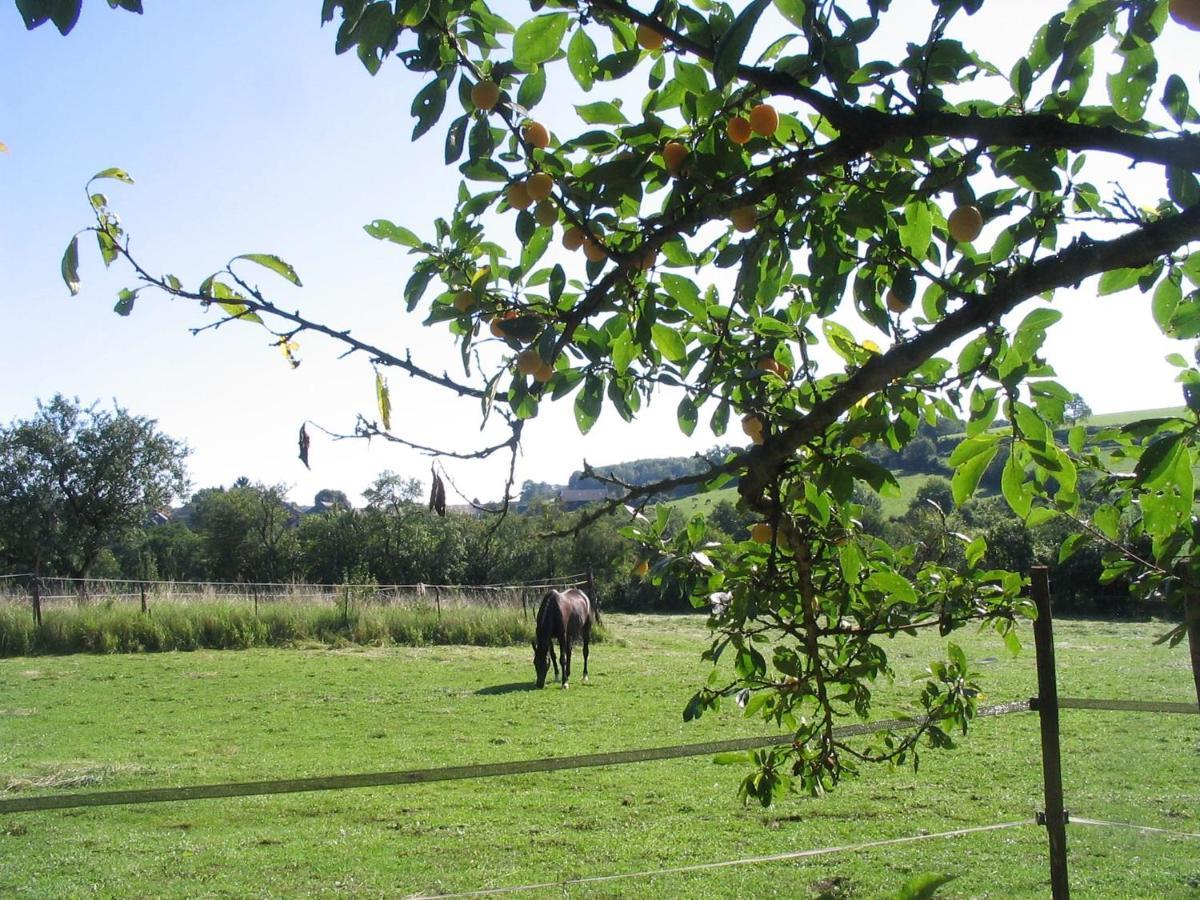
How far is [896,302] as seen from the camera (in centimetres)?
142

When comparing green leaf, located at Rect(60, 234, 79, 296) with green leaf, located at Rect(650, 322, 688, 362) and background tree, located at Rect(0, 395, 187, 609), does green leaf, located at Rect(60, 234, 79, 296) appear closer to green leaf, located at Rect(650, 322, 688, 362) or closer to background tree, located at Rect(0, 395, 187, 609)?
green leaf, located at Rect(650, 322, 688, 362)

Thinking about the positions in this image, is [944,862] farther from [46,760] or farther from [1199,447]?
[46,760]

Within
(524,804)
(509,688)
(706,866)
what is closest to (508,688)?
(509,688)

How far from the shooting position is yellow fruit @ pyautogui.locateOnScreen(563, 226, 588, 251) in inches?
50.8

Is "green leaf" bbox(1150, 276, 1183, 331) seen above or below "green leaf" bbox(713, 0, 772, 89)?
below

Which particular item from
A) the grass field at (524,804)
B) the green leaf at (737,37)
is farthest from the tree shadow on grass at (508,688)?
the green leaf at (737,37)

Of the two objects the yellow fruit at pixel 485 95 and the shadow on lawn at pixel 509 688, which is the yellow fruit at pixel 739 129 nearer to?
the yellow fruit at pixel 485 95

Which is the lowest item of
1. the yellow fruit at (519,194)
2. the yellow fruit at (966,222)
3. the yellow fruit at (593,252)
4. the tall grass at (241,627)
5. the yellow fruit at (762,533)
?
the tall grass at (241,627)

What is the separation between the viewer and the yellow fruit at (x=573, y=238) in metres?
1.29

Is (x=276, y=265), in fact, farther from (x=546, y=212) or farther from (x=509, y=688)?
(x=509, y=688)

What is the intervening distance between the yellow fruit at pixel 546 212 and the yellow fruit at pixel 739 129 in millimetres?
263

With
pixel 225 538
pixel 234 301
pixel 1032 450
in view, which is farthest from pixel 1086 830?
pixel 225 538

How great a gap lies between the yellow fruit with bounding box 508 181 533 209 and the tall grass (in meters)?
16.0

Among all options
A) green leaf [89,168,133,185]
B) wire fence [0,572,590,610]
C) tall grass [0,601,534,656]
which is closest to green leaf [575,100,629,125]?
green leaf [89,168,133,185]
